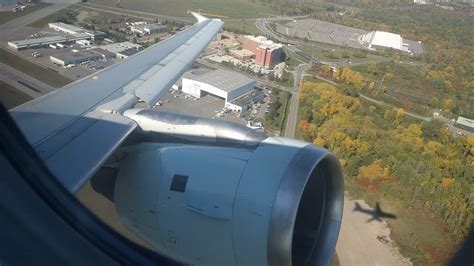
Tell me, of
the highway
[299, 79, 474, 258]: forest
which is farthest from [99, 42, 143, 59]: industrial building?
[299, 79, 474, 258]: forest

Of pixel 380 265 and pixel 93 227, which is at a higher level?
pixel 93 227

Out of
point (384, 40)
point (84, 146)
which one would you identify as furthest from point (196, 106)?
point (384, 40)

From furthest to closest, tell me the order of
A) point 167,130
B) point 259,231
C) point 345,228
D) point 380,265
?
point 345,228 < point 380,265 < point 167,130 < point 259,231

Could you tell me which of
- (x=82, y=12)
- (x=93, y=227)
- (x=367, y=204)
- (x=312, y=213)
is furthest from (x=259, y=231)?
(x=82, y=12)

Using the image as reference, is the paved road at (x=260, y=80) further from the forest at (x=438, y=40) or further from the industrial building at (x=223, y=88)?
the forest at (x=438, y=40)

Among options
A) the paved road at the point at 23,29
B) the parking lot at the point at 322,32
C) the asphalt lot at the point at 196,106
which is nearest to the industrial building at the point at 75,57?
the paved road at the point at 23,29

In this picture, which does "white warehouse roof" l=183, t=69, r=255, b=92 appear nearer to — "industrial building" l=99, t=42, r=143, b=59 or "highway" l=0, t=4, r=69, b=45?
"industrial building" l=99, t=42, r=143, b=59

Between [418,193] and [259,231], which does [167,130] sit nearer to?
[259,231]
